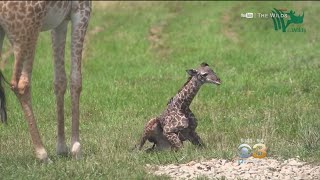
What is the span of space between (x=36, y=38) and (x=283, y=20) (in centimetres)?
1207

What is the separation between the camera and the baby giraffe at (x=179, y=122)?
848 cm

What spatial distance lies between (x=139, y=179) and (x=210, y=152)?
4.59ft

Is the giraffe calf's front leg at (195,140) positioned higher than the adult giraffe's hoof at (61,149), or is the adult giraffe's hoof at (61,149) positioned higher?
the adult giraffe's hoof at (61,149)

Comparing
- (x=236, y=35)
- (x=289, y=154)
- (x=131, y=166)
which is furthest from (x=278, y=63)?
(x=131, y=166)

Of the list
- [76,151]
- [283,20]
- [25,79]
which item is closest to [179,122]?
[76,151]

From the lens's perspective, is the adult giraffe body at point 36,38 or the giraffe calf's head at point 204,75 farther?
the giraffe calf's head at point 204,75

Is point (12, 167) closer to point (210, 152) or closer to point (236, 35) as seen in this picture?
point (210, 152)

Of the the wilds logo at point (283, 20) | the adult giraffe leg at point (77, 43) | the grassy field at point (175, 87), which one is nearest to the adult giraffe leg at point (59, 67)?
the adult giraffe leg at point (77, 43)

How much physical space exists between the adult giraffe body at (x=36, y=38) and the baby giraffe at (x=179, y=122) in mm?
1110

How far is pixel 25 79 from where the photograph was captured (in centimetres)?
753

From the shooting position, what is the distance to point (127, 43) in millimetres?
19062

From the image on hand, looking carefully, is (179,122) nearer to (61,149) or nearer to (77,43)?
(61,149)

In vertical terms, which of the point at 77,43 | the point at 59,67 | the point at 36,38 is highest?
the point at 36,38

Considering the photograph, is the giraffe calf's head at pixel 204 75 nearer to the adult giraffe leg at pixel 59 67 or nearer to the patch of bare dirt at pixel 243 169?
the patch of bare dirt at pixel 243 169
